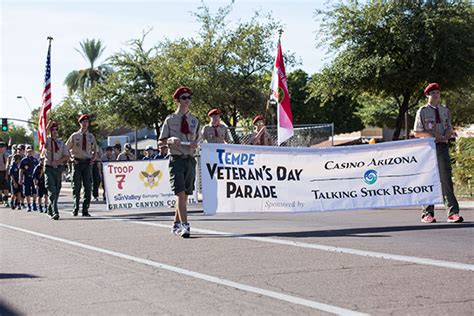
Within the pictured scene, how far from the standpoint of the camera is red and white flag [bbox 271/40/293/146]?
1980 cm

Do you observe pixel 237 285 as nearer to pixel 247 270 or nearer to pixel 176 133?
pixel 247 270

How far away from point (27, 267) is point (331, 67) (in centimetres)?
2185

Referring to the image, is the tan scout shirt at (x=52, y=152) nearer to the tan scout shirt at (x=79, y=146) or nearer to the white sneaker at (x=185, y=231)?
the tan scout shirt at (x=79, y=146)

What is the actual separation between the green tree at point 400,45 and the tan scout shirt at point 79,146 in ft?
45.6

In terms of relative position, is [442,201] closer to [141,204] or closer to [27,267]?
[27,267]

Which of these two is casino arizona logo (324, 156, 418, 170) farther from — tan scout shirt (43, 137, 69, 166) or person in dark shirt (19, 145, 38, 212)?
person in dark shirt (19, 145, 38, 212)

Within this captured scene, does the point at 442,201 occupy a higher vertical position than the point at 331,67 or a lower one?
lower

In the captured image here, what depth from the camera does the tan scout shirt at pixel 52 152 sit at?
1589 cm

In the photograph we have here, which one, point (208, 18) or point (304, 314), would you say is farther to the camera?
point (208, 18)

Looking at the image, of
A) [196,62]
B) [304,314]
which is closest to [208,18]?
[196,62]

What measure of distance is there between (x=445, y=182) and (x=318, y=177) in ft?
6.45

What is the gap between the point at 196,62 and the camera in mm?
35344

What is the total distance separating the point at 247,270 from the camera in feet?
23.6

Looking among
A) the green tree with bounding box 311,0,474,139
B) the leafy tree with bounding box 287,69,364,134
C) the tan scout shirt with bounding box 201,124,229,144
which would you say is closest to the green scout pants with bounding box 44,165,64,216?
the tan scout shirt with bounding box 201,124,229,144
